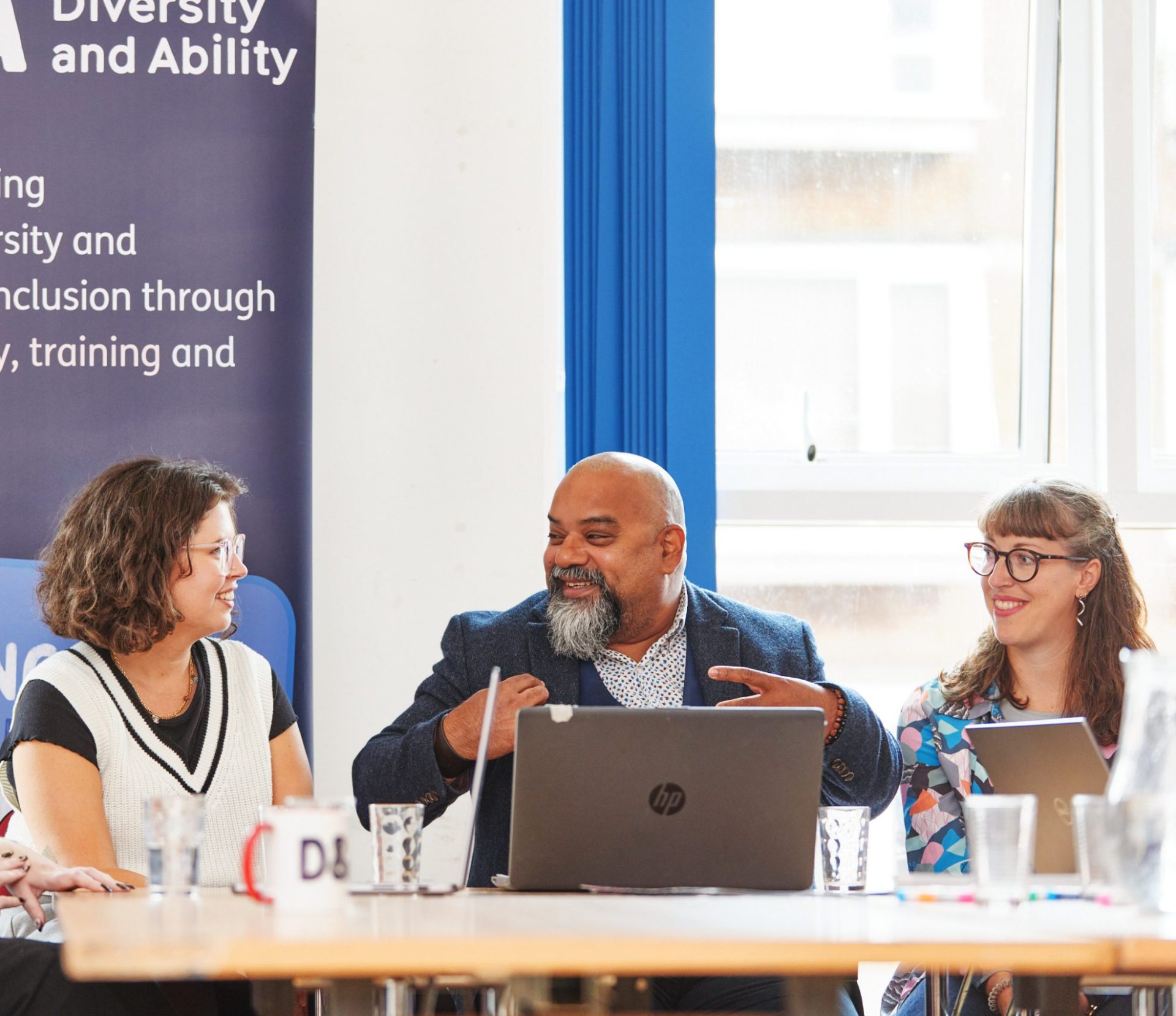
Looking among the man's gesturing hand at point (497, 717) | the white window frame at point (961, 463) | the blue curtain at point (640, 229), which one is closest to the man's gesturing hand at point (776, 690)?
the man's gesturing hand at point (497, 717)

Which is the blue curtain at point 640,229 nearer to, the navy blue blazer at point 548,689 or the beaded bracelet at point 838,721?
the navy blue blazer at point 548,689

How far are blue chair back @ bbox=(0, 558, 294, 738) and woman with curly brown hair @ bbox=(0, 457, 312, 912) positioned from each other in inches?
8.0

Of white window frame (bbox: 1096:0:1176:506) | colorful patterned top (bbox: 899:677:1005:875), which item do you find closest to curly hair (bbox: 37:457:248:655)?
colorful patterned top (bbox: 899:677:1005:875)

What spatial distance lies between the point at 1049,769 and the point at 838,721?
59 centimetres

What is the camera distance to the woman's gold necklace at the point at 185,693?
2719 mm

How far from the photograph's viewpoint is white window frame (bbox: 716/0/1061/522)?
390 centimetres

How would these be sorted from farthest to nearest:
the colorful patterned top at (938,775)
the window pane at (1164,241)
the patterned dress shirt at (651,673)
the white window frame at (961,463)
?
the window pane at (1164,241) → the white window frame at (961,463) → the patterned dress shirt at (651,673) → the colorful patterned top at (938,775)

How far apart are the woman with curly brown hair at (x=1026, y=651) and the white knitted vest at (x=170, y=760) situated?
1272 mm

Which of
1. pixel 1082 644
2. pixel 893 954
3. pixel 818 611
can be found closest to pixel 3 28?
pixel 818 611

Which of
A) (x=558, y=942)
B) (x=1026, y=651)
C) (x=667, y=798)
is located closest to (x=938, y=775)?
(x=1026, y=651)

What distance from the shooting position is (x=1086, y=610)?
3020 millimetres

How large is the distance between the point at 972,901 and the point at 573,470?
1545mm

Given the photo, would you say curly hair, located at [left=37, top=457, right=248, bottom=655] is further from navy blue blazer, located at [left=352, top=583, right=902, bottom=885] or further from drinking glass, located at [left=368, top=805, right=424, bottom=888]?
drinking glass, located at [left=368, top=805, right=424, bottom=888]

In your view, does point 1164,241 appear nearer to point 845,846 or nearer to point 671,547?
point 671,547
